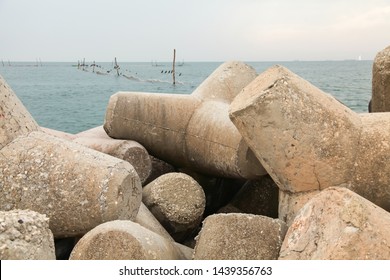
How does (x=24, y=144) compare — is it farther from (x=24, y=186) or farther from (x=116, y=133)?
(x=116, y=133)

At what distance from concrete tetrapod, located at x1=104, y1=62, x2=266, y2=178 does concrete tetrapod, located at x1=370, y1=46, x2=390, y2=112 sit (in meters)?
1.33

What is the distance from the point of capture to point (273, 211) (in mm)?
4027

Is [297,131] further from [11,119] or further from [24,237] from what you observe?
[11,119]

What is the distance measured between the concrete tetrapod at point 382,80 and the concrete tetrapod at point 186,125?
1330 mm

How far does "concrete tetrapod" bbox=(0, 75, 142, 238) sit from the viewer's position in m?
2.97

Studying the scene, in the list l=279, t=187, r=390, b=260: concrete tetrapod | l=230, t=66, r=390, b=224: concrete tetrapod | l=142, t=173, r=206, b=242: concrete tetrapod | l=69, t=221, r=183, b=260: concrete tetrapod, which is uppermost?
l=230, t=66, r=390, b=224: concrete tetrapod

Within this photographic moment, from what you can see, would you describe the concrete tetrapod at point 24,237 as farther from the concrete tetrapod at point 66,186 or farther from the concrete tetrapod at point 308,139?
the concrete tetrapod at point 308,139

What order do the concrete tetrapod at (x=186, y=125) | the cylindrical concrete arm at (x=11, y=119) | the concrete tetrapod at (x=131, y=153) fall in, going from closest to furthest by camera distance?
the cylindrical concrete arm at (x=11, y=119)
the concrete tetrapod at (x=186, y=125)
the concrete tetrapod at (x=131, y=153)

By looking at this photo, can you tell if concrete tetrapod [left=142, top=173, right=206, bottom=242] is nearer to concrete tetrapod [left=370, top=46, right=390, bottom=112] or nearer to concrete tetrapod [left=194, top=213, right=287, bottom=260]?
concrete tetrapod [left=194, top=213, right=287, bottom=260]

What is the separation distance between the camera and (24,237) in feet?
7.70

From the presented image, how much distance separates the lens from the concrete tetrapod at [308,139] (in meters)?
3.07

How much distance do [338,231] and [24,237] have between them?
1477mm

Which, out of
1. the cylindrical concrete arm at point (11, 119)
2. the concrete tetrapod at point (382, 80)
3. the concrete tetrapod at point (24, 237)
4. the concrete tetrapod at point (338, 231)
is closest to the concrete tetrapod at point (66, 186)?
the cylindrical concrete arm at point (11, 119)

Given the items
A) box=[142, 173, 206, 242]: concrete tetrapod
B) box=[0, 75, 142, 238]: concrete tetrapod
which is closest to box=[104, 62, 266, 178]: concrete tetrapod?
box=[142, 173, 206, 242]: concrete tetrapod
